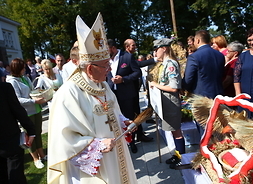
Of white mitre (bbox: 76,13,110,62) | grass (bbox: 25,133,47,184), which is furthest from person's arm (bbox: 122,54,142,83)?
grass (bbox: 25,133,47,184)

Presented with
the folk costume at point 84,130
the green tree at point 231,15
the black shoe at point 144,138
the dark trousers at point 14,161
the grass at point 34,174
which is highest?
the green tree at point 231,15

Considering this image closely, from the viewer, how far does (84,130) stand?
169 cm

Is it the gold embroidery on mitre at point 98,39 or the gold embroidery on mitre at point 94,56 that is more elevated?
the gold embroidery on mitre at point 98,39

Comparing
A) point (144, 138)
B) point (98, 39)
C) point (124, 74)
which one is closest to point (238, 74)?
point (124, 74)

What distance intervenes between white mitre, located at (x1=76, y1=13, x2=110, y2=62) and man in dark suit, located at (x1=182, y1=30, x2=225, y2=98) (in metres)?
1.52

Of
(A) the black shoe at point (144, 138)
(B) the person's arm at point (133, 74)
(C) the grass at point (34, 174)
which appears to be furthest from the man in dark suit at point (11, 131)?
(A) the black shoe at point (144, 138)

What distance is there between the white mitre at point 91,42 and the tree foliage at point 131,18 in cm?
1635

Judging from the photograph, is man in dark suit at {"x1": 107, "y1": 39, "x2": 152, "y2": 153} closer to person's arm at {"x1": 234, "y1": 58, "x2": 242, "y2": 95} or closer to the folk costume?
person's arm at {"x1": 234, "y1": 58, "x2": 242, "y2": 95}

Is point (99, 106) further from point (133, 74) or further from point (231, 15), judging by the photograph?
point (231, 15)

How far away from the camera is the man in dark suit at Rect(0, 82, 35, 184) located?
2.38 m

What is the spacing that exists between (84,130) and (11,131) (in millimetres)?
1244

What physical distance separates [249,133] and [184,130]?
2615 millimetres

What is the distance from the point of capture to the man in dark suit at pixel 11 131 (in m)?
2.38

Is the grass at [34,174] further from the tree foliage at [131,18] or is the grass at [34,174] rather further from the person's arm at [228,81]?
the tree foliage at [131,18]
